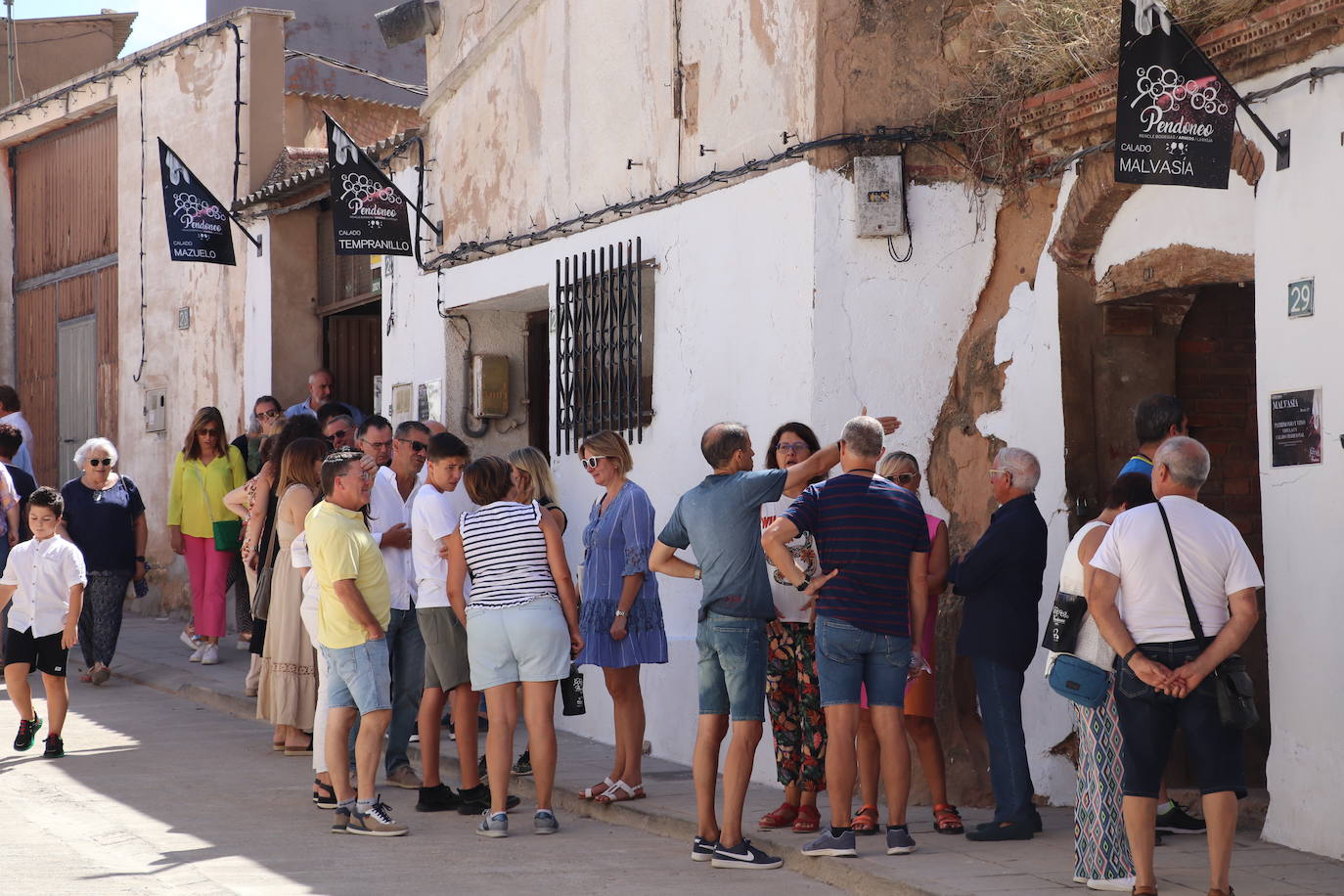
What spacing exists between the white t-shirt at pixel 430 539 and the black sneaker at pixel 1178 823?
3.39 m

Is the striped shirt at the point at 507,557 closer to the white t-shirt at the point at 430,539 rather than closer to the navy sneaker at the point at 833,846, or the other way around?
the white t-shirt at the point at 430,539

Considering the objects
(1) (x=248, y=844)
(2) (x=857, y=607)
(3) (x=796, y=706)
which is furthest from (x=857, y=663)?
(1) (x=248, y=844)

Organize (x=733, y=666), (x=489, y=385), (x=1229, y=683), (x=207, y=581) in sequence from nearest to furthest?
(x=1229, y=683) → (x=733, y=666) → (x=489, y=385) → (x=207, y=581)

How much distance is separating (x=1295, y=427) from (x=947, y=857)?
7.27ft

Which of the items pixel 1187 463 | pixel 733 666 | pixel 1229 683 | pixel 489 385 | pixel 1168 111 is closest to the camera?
pixel 1229 683

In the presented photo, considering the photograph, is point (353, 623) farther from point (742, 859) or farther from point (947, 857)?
point (947, 857)

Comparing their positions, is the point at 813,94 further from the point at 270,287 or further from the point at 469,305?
the point at 270,287

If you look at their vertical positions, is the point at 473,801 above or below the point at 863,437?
below

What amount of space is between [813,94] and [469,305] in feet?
14.6

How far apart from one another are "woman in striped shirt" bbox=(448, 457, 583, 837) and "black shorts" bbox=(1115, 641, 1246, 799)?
102 inches

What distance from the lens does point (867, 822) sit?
23.5ft

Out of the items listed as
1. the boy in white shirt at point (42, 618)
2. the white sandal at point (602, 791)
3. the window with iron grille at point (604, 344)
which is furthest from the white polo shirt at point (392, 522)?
the boy in white shirt at point (42, 618)

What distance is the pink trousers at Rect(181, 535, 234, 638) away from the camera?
12.9 m

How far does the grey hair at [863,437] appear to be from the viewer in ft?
22.1
